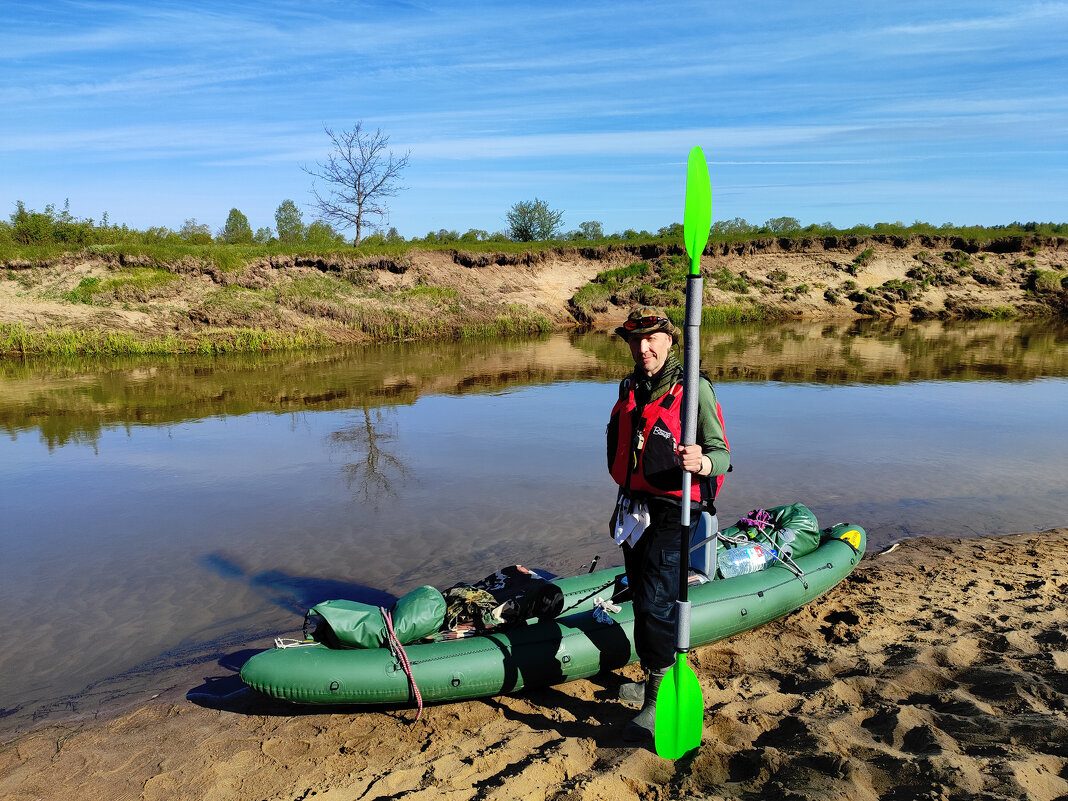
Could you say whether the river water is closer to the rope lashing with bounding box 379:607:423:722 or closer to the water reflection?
the water reflection

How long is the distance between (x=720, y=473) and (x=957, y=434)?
8.69m

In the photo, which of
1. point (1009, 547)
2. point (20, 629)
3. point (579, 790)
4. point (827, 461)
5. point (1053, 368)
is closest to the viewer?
point (579, 790)

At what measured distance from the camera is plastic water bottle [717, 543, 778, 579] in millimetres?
5219

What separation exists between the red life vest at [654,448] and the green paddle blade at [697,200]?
2.46 ft

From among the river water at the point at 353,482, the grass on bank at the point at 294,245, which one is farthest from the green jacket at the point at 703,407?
the grass on bank at the point at 294,245

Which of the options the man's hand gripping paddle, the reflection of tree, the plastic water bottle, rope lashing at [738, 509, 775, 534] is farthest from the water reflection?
the man's hand gripping paddle

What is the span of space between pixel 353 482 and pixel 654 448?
234 inches

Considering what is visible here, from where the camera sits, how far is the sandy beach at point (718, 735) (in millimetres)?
2973

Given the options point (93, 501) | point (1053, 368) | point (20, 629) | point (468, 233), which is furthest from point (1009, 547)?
point (468, 233)

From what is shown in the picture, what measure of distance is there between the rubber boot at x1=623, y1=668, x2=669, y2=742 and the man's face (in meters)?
1.48

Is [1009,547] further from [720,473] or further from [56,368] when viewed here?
[56,368]

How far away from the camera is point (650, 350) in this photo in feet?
11.9

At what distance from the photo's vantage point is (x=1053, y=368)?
17125 millimetres

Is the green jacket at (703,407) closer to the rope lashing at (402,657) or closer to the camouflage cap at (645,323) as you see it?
the camouflage cap at (645,323)
